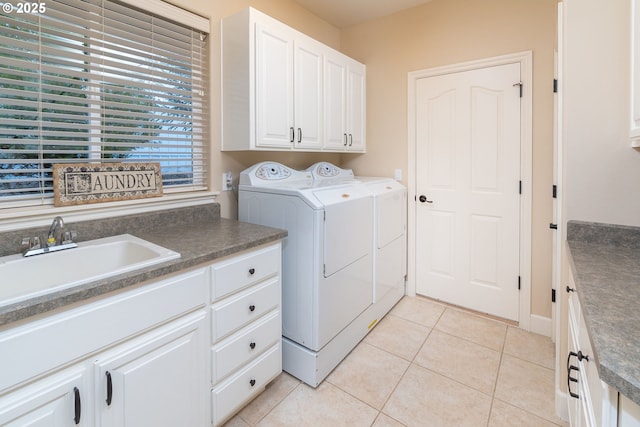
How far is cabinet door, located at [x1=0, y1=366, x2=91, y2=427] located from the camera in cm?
87

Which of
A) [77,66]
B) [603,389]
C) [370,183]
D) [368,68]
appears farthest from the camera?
[368,68]

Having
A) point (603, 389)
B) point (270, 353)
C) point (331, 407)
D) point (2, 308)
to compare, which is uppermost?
point (2, 308)

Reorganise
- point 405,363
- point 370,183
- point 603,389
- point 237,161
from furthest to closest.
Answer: point 370,183, point 237,161, point 405,363, point 603,389

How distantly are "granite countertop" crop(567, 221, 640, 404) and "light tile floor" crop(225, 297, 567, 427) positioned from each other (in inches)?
36.6

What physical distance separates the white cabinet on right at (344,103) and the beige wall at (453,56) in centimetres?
17

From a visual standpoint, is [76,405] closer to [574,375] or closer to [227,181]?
[227,181]

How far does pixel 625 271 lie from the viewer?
1.09 m

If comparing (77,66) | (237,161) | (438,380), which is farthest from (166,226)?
(438,380)

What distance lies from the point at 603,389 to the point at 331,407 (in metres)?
1.36

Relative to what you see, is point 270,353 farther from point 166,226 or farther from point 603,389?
point 603,389

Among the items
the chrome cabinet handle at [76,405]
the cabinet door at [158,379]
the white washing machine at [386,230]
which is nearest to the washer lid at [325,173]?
the white washing machine at [386,230]

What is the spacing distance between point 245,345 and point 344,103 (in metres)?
2.07

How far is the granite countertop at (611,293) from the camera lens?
59 cm

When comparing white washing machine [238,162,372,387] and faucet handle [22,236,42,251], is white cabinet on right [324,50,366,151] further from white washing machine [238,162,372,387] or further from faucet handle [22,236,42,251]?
faucet handle [22,236,42,251]
